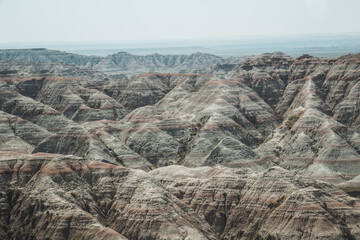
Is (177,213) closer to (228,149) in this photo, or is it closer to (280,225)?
(280,225)

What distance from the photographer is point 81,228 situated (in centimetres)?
10250

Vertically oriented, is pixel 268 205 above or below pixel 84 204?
below

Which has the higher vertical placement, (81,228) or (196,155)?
(81,228)

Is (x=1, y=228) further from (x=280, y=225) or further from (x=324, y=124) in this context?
(x=324, y=124)

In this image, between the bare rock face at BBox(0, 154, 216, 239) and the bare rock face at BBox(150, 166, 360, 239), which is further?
the bare rock face at BBox(150, 166, 360, 239)

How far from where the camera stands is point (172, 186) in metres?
131

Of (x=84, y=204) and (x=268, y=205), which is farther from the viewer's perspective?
(x=268, y=205)

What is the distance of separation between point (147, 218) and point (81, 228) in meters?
12.0

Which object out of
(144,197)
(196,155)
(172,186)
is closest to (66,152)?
(196,155)

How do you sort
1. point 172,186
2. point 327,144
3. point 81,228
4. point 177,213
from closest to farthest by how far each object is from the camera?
point 81,228
point 177,213
point 172,186
point 327,144

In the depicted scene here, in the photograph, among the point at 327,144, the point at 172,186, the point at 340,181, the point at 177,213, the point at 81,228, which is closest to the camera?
the point at 81,228

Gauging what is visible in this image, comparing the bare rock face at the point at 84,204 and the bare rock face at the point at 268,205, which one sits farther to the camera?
the bare rock face at the point at 268,205

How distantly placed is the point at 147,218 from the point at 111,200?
10.6m

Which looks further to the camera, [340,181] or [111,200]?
[340,181]
